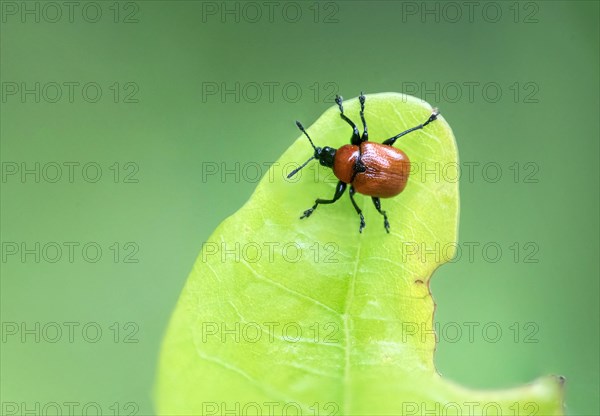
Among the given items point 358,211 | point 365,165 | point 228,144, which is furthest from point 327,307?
point 228,144

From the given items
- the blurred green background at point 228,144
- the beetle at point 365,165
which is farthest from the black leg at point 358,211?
the blurred green background at point 228,144

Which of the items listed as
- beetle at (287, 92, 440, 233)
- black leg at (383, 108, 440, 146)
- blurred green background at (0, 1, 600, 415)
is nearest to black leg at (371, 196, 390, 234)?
beetle at (287, 92, 440, 233)

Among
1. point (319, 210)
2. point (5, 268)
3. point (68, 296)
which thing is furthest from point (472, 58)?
point (5, 268)

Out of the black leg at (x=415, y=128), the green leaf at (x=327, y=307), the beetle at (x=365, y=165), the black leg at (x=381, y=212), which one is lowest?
the green leaf at (x=327, y=307)

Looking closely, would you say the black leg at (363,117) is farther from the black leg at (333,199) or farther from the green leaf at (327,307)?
the black leg at (333,199)

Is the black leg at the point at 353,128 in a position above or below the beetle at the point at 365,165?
above

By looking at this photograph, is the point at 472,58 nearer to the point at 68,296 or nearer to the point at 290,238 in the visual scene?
the point at 290,238

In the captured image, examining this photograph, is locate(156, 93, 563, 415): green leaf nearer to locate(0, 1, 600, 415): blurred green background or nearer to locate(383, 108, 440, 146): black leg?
locate(383, 108, 440, 146): black leg
